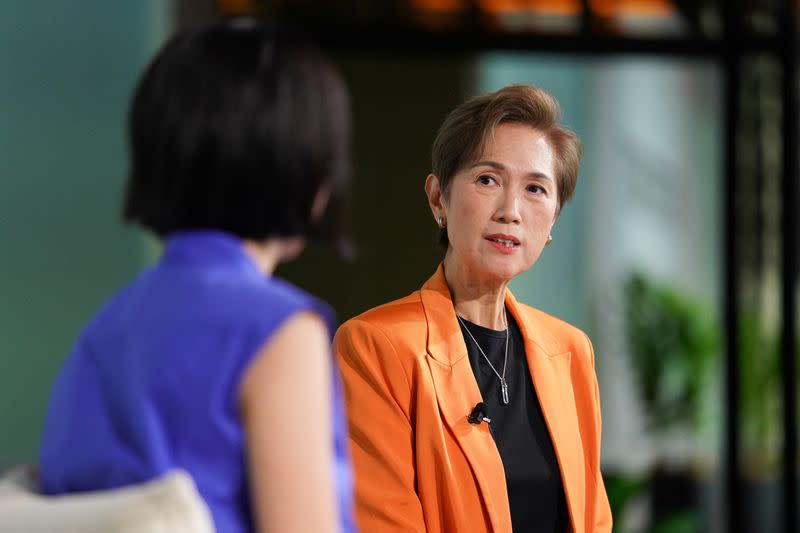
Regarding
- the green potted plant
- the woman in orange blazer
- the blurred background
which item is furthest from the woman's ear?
the green potted plant

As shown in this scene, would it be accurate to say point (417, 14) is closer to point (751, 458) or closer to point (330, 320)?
point (751, 458)

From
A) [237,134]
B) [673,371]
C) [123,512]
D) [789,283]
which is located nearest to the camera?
[123,512]

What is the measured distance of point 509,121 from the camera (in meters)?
1.77

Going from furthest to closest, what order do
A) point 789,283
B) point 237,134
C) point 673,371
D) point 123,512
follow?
point 673,371, point 789,283, point 237,134, point 123,512

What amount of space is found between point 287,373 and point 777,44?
5448 millimetres

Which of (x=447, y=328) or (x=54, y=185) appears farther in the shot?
(x=54, y=185)

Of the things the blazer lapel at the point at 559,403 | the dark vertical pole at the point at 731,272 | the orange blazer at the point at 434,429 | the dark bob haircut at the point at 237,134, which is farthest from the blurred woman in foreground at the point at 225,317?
the dark vertical pole at the point at 731,272

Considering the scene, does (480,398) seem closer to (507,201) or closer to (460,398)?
(460,398)

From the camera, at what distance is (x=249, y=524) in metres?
1.10

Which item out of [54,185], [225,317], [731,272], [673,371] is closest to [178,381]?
[225,317]

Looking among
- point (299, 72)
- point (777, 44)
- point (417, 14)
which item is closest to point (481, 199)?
point (299, 72)

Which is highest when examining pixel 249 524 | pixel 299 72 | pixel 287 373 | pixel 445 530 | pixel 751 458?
pixel 299 72

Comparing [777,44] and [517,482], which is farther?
[777,44]

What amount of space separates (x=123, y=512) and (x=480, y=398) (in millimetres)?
837
